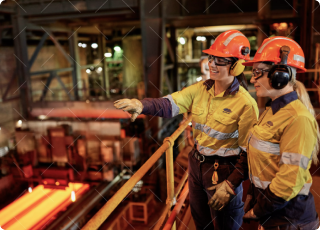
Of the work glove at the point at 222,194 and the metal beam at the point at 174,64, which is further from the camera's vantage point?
the metal beam at the point at 174,64

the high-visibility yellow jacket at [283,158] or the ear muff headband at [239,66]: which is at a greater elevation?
the ear muff headband at [239,66]

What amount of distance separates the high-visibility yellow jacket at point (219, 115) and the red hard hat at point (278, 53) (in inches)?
15.4

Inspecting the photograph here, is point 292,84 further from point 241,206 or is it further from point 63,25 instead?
point 63,25

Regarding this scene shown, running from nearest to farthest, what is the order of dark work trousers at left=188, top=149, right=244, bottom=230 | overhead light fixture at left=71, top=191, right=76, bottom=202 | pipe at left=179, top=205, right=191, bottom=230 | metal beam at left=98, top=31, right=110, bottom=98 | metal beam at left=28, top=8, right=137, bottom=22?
dark work trousers at left=188, top=149, right=244, bottom=230 → pipe at left=179, top=205, right=191, bottom=230 → overhead light fixture at left=71, top=191, right=76, bottom=202 → metal beam at left=28, top=8, right=137, bottom=22 → metal beam at left=98, top=31, right=110, bottom=98

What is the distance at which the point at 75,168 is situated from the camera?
9.59 m

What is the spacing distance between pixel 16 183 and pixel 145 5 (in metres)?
8.25

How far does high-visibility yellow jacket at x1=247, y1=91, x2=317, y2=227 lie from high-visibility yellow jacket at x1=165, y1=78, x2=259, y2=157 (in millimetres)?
271

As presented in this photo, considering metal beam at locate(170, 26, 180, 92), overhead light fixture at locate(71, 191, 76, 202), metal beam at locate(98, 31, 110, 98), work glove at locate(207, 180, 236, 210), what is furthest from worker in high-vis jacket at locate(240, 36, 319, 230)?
metal beam at locate(98, 31, 110, 98)

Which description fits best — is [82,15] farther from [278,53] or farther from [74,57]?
[278,53]

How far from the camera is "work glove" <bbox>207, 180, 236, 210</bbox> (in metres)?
1.77

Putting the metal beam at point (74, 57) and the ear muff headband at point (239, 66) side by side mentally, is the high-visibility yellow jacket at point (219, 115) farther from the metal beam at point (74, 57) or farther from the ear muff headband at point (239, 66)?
the metal beam at point (74, 57)

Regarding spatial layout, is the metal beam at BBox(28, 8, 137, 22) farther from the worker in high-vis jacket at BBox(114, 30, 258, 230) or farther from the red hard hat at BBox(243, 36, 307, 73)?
the red hard hat at BBox(243, 36, 307, 73)

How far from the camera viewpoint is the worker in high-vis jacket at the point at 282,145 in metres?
1.30

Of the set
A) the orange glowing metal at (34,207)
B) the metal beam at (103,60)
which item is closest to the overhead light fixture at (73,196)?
the orange glowing metal at (34,207)
